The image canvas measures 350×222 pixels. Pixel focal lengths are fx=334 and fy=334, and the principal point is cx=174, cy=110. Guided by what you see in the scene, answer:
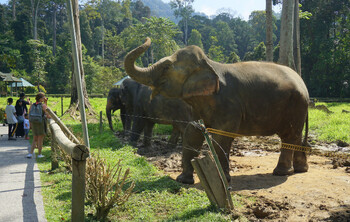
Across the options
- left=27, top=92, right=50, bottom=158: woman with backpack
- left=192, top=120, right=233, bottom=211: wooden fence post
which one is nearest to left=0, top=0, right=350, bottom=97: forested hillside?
left=27, top=92, right=50, bottom=158: woman with backpack

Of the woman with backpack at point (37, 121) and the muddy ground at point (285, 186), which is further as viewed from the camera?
the woman with backpack at point (37, 121)

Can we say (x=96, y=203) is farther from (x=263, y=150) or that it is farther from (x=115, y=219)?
(x=263, y=150)

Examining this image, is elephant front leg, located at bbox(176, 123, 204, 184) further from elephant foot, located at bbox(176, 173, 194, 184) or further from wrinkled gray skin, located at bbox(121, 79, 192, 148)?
wrinkled gray skin, located at bbox(121, 79, 192, 148)

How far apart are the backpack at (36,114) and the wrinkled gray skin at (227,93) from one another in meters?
3.63

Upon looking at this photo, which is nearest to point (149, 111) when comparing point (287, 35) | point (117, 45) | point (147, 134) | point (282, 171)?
point (147, 134)

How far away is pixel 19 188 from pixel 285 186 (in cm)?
453

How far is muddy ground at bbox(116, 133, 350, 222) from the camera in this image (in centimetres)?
448

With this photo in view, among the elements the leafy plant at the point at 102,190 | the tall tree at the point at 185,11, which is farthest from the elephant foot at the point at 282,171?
the tall tree at the point at 185,11

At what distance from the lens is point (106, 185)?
421 cm

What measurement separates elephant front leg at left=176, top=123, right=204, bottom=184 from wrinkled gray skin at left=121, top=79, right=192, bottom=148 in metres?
2.49

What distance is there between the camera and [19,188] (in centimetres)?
567

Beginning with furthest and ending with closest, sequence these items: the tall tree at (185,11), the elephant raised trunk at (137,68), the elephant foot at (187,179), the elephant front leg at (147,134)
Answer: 1. the tall tree at (185,11)
2. the elephant front leg at (147,134)
3. the elephant foot at (187,179)
4. the elephant raised trunk at (137,68)

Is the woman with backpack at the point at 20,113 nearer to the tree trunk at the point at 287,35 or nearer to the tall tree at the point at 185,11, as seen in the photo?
the tree trunk at the point at 287,35

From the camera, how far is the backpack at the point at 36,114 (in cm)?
802
